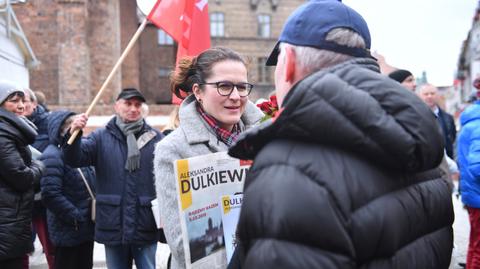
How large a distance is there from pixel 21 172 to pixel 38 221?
1759 mm

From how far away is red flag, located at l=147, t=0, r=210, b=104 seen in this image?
469 cm

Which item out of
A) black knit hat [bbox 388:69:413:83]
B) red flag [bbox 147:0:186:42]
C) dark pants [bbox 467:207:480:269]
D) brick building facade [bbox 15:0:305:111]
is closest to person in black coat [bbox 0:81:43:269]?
red flag [bbox 147:0:186:42]

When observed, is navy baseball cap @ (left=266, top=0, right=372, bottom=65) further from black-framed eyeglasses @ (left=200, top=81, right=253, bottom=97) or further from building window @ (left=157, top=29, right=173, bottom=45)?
building window @ (left=157, top=29, right=173, bottom=45)

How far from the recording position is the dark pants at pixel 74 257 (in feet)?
14.9

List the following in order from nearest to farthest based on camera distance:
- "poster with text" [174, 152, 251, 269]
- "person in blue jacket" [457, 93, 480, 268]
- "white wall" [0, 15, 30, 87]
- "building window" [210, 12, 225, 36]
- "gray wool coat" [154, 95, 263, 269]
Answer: "poster with text" [174, 152, 251, 269] → "gray wool coat" [154, 95, 263, 269] → "person in blue jacket" [457, 93, 480, 268] → "white wall" [0, 15, 30, 87] → "building window" [210, 12, 225, 36]

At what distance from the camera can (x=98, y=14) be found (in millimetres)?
29797

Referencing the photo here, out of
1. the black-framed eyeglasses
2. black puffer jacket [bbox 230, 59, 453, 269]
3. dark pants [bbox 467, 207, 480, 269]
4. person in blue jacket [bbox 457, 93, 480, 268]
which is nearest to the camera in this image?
black puffer jacket [bbox 230, 59, 453, 269]

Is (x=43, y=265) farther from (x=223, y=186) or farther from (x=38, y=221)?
(x=223, y=186)

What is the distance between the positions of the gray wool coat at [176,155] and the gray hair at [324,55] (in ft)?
3.62

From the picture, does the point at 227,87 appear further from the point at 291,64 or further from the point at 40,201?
the point at 40,201

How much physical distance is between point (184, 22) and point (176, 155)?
2.46m

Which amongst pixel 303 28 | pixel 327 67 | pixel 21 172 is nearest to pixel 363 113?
pixel 327 67

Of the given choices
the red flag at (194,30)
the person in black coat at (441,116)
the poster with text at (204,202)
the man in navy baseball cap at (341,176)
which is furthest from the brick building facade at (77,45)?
the man in navy baseball cap at (341,176)

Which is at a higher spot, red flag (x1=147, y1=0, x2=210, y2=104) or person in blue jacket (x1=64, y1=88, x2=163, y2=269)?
red flag (x1=147, y1=0, x2=210, y2=104)
